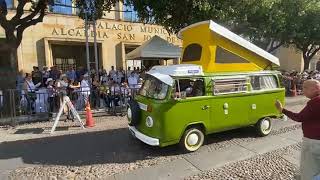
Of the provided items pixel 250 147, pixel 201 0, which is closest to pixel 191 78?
pixel 250 147

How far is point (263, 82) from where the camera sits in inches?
337

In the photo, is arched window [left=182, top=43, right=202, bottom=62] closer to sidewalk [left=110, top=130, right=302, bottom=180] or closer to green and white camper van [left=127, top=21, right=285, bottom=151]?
green and white camper van [left=127, top=21, right=285, bottom=151]

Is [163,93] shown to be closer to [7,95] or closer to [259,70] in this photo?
[259,70]

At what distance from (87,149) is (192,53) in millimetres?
3370

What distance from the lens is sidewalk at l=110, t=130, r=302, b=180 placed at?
620 cm

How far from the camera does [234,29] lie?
18.0 m

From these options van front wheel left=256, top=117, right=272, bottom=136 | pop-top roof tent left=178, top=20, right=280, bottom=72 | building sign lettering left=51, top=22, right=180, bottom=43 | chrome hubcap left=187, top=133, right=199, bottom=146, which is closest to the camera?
chrome hubcap left=187, top=133, right=199, bottom=146

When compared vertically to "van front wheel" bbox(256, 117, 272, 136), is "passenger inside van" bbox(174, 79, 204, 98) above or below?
above

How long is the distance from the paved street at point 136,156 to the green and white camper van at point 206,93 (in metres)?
0.43

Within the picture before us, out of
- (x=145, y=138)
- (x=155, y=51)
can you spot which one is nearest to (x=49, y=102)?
(x=155, y=51)

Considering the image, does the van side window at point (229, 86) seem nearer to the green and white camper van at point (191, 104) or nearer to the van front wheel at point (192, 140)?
the green and white camper van at point (191, 104)

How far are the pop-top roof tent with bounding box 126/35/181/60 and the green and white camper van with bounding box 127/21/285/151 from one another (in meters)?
5.72

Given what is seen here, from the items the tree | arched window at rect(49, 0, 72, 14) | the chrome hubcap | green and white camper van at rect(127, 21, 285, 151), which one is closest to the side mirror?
green and white camper van at rect(127, 21, 285, 151)

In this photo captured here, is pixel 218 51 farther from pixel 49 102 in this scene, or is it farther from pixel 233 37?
pixel 49 102
